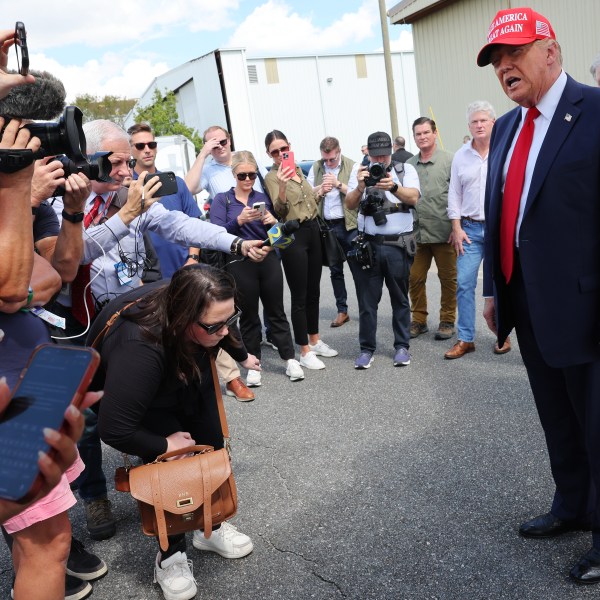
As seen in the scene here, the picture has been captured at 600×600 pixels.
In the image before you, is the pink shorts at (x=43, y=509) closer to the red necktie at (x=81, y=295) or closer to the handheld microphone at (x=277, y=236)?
the red necktie at (x=81, y=295)

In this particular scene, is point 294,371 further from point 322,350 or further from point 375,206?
point 375,206

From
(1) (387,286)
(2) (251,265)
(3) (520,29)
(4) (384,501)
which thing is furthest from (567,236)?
(2) (251,265)

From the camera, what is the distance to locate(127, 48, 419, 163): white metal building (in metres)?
24.7

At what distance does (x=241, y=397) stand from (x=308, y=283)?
131cm

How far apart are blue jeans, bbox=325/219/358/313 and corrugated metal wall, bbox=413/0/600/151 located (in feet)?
26.0

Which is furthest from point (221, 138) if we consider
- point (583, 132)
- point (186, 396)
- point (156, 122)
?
point (156, 122)

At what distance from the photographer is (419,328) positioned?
624cm

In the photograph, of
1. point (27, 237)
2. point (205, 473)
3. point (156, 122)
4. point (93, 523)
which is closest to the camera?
point (27, 237)

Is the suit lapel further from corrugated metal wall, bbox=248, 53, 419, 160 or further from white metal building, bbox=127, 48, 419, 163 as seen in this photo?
corrugated metal wall, bbox=248, 53, 419, 160

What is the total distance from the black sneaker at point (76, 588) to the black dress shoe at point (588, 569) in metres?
1.99

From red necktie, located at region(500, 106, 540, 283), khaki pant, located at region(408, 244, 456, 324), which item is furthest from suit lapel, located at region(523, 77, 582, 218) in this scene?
khaki pant, located at region(408, 244, 456, 324)

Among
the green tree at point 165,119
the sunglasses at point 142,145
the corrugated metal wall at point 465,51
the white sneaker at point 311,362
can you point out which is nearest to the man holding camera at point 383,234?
the white sneaker at point 311,362

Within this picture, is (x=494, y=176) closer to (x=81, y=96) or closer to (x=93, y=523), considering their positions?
(x=93, y=523)

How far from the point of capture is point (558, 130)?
7.79 ft
